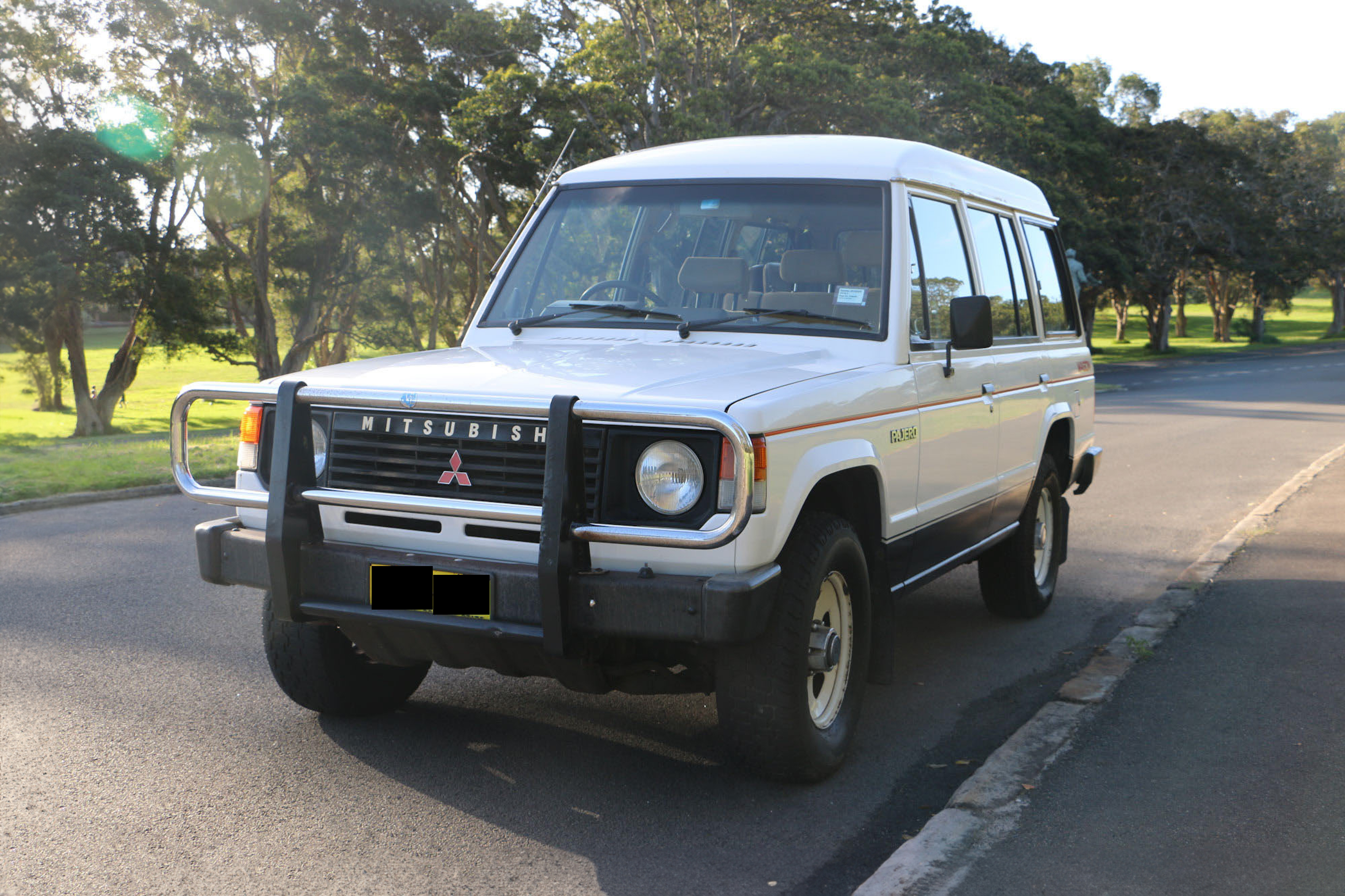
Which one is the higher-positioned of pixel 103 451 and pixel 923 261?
pixel 923 261

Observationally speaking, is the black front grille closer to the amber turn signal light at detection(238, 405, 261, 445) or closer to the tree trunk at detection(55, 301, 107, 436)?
the amber turn signal light at detection(238, 405, 261, 445)

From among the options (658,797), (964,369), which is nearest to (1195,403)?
(964,369)

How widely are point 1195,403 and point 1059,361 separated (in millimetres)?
19138

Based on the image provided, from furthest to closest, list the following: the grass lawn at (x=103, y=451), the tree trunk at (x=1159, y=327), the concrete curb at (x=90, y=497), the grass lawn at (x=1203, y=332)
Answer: the grass lawn at (x=1203, y=332) < the tree trunk at (x=1159, y=327) < the grass lawn at (x=103, y=451) < the concrete curb at (x=90, y=497)

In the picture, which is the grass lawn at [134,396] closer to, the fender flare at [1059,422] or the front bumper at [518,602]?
the fender flare at [1059,422]

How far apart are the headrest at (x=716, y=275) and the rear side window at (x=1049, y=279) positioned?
2.48 metres

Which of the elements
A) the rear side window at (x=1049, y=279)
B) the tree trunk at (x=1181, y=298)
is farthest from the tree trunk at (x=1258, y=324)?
the rear side window at (x=1049, y=279)

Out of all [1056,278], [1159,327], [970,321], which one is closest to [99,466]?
[1056,278]

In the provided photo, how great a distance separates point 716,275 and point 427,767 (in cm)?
221

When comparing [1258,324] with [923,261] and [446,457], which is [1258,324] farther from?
[446,457]

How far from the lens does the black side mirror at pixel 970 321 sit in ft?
15.5

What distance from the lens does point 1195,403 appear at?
79.3ft

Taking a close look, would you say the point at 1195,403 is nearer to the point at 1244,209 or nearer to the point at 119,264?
the point at 119,264

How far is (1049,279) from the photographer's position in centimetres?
711
